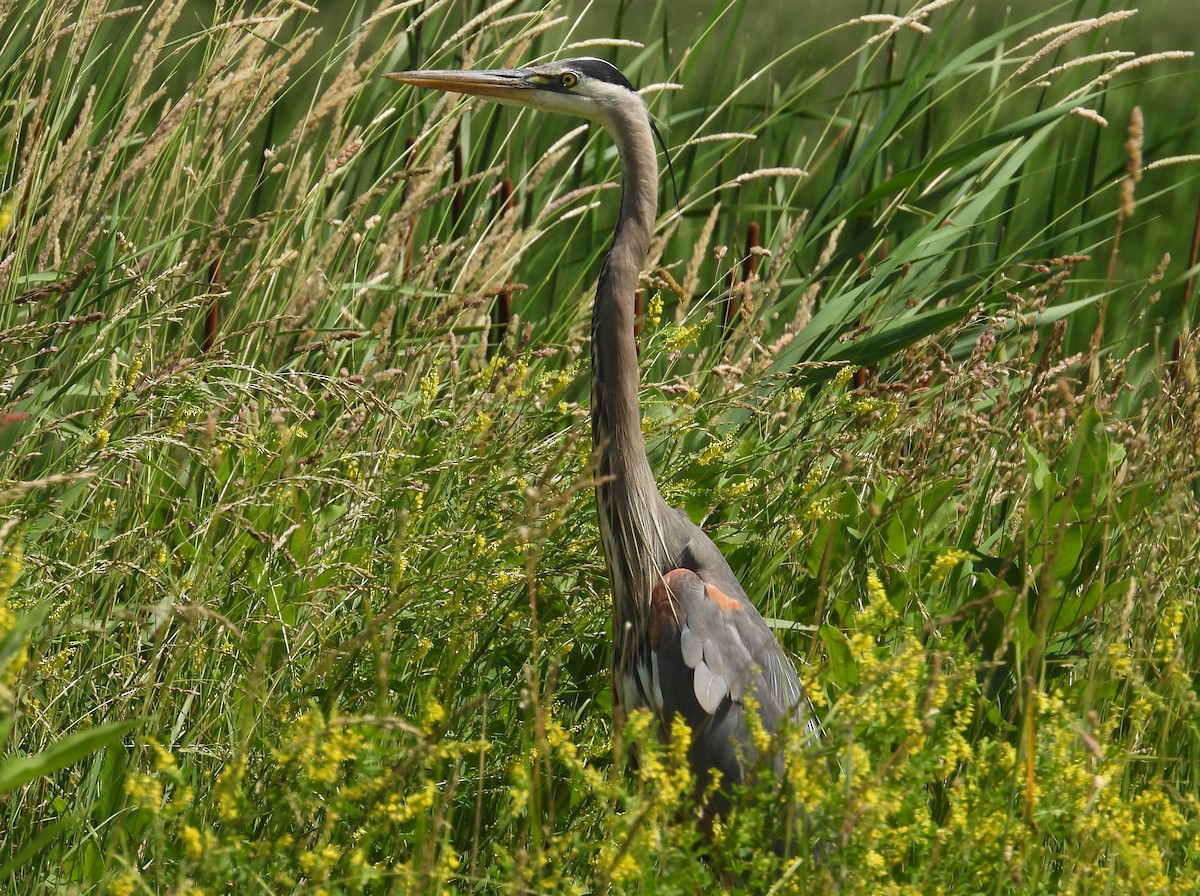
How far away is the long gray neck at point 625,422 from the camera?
268 centimetres

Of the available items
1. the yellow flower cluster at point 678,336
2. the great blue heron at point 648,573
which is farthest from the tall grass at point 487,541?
the great blue heron at point 648,573

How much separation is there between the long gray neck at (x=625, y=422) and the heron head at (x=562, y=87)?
0.19m

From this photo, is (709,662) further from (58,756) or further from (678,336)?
(58,756)

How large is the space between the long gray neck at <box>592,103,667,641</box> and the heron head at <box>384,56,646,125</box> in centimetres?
19

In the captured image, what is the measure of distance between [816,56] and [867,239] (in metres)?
2.95

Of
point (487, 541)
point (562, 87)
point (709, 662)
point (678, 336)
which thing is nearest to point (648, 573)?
point (709, 662)

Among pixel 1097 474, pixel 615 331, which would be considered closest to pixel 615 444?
pixel 615 331

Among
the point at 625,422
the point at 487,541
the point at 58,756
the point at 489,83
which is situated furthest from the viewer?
the point at 489,83

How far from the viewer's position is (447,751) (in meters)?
1.61

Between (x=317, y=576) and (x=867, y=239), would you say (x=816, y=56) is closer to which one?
(x=867, y=239)

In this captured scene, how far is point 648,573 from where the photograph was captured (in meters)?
2.75

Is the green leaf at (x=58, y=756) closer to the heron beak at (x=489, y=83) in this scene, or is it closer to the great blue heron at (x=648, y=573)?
the great blue heron at (x=648, y=573)

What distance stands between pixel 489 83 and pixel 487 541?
3.66ft

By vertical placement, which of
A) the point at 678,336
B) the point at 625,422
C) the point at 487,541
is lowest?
the point at 487,541
